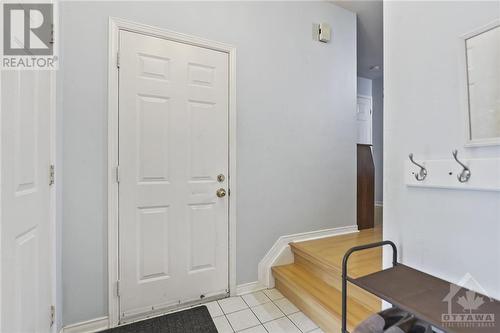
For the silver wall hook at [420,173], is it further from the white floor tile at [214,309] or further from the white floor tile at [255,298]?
the white floor tile at [214,309]

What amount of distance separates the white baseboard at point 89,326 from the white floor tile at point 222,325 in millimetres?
769

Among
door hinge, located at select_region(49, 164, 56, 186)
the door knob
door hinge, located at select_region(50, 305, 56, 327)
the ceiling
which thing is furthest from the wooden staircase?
the ceiling

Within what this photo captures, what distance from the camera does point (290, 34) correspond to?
2451mm

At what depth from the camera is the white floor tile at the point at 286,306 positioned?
6.33 feet

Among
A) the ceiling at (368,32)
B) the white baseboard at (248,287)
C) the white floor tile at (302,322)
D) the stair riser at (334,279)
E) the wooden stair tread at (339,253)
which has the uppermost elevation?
the ceiling at (368,32)

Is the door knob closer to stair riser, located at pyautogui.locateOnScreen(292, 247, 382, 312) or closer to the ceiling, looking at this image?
stair riser, located at pyautogui.locateOnScreen(292, 247, 382, 312)

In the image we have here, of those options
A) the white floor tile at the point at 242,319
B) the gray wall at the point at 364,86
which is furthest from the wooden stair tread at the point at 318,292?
the gray wall at the point at 364,86

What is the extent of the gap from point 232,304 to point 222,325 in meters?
0.28

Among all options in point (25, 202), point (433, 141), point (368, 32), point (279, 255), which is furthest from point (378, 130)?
point (25, 202)

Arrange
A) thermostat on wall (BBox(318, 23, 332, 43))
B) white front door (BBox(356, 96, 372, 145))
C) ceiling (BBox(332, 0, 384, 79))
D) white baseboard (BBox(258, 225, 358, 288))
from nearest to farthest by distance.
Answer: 1. white baseboard (BBox(258, 225, 358, 288))
2. thermostat on wall (BBox(318, 23, 332, 43))
3. ceiling (BBox(332, 0, 384, 79))
4. white front door (BBox(356, 96, 372, 145))

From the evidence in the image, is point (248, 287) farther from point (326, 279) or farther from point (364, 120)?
point (364, 120)

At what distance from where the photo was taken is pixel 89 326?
167cm

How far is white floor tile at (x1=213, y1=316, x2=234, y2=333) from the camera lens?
1.69m

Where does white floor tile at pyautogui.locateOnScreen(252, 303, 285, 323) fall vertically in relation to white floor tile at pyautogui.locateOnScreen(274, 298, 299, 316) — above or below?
above
